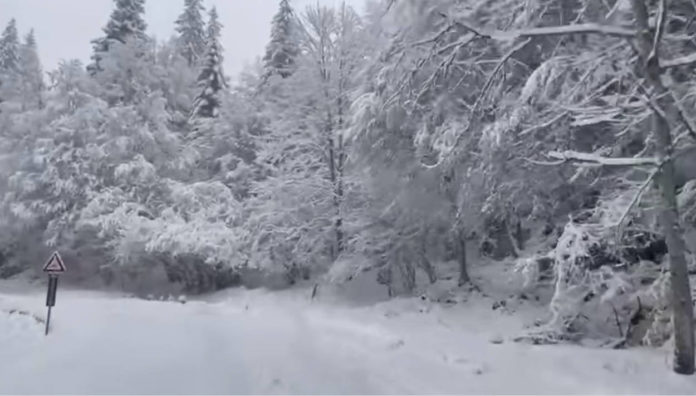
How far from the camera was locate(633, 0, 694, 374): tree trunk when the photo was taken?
259 inches

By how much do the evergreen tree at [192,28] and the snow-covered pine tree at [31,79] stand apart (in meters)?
8.68

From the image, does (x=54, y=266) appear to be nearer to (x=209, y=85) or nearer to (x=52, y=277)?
(x=52, y=277)

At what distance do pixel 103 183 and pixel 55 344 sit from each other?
14.0 meters

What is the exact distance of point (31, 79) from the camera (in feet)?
93.3

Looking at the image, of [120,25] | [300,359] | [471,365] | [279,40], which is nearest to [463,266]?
[471,365]

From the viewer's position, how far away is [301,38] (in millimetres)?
17922

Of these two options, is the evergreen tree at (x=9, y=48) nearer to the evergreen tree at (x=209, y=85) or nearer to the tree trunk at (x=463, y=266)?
the evergreen tree at (x=209, y=85)

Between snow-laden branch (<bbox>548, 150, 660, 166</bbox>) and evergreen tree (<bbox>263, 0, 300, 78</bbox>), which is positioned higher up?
evergreen tree (<bbox>263, 0, 300, 78</bbox>)

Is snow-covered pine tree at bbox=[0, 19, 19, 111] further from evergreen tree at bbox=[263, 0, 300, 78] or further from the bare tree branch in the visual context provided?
the bare tree branch

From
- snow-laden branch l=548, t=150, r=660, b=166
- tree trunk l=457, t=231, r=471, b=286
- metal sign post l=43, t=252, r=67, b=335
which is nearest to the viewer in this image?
snow-laden branch l=548, t=150, r=660, b=166

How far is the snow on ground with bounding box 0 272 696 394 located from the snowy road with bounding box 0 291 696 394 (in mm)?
16

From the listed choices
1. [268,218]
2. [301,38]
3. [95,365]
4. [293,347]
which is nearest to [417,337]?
[293,347]

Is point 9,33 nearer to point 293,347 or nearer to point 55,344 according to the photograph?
point 55,344

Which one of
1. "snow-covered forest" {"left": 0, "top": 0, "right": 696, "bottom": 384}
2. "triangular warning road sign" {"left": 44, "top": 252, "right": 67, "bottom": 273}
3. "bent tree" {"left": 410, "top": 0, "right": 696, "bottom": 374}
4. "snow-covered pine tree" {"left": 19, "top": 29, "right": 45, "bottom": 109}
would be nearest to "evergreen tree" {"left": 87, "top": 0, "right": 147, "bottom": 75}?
"snow-covered forest" {"left": 0, "top": 0, "right": 696, "bottom": 384}
